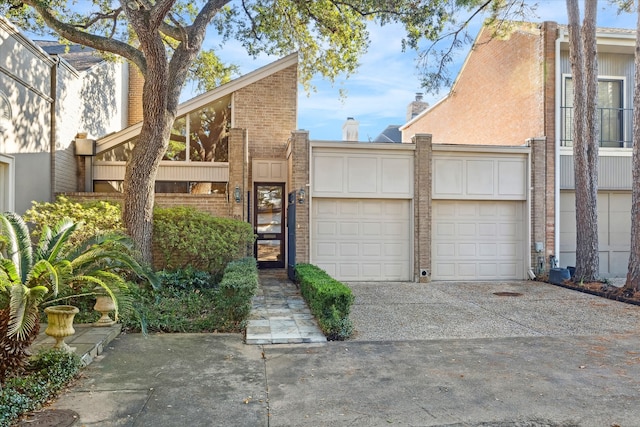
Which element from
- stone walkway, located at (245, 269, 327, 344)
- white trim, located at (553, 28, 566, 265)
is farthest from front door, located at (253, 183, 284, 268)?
white trim, located at (553, 28, 566, 265)

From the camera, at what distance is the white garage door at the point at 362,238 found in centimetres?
1106

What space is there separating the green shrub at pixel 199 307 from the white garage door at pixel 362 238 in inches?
127

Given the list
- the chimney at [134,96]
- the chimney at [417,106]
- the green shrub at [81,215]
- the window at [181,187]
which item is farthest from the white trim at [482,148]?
the chimney at [134,96]

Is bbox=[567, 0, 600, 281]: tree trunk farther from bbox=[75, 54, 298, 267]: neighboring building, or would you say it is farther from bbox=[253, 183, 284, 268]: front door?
bbox=[253, 183, 284, 268]: front door

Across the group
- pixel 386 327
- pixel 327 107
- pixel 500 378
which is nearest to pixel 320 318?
pixel 386 327

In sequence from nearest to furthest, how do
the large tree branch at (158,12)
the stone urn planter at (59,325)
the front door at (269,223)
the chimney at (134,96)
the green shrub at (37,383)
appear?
the green shrub at (37,383), the stone urn planter at (59,325), the large tree branch at (158,12), the front door at (269,223), the chimney at (134,96)

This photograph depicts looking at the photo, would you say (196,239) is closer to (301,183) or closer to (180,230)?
(180,230)

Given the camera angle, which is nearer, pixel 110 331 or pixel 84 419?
pixel 84 419

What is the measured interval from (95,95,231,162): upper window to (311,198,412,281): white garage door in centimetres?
311

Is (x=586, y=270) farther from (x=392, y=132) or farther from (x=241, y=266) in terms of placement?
(x=392, y=132)

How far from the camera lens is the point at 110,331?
19.8 ft

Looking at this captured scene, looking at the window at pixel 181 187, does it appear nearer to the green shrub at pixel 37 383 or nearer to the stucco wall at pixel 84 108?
the stucco wall at pixel 84 108

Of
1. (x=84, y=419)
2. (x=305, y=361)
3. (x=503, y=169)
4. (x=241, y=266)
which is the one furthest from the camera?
(x=503, y=169)

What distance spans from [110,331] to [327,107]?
437 inches
